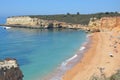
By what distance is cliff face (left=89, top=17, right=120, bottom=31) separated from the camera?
8238 centimetres

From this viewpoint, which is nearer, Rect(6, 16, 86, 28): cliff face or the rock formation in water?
the rock formation in water

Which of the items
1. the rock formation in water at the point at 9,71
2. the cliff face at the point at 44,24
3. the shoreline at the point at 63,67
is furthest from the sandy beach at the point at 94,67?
the cliff face at the point at 44,24

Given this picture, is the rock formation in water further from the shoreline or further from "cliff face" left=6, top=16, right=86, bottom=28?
"cliff face" left=6, top=16, right=86, bottom=28

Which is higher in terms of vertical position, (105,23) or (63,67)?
(105,23)

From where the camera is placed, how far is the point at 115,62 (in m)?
34.4

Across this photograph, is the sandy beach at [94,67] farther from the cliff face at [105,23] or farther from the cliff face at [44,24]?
the cliff face at [44,24]

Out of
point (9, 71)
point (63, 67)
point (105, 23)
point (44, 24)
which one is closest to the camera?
point (9, 71)

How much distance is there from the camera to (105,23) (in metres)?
85.9

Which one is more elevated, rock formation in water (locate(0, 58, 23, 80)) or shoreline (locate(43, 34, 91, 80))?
rock formation in water (locate(0, 58, 23, 80))

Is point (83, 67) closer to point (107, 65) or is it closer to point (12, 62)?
point (107, 65)

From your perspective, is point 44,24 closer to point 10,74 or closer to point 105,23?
point 105,23

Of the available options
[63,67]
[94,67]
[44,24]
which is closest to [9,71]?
[94,67]

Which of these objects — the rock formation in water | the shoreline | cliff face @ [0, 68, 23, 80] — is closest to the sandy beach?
the shoreline

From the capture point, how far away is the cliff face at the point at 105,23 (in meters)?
82.4
